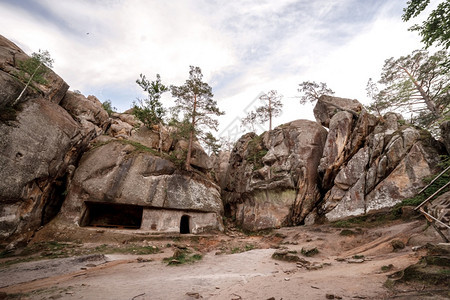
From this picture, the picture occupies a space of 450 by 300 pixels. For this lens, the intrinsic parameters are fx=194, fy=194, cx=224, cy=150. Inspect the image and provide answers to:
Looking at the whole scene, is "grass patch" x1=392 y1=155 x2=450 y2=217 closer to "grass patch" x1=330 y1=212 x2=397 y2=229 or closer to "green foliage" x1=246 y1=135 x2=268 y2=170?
"grass patch" x1=330 y1=212 x2=397 y2=229

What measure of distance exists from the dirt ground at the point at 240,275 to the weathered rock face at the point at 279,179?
6.34 meters

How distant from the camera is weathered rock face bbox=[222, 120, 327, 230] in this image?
738 inches

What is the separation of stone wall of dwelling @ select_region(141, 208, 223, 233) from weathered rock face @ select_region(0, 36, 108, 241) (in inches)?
260

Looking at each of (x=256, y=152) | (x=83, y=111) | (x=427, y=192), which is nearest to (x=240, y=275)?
(x=427, y=192)

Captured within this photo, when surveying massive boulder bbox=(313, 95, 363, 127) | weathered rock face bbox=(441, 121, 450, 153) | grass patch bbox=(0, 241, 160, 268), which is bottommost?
grass patch bbox=(0, 241, 160, 268)

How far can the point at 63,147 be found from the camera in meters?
13.8

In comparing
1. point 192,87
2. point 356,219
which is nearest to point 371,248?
point 356,219

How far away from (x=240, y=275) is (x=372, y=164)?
14.7 m

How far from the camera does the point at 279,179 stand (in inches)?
766

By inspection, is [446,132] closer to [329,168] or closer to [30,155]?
[329,168]

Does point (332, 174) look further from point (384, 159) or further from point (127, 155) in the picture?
point (127, 155)

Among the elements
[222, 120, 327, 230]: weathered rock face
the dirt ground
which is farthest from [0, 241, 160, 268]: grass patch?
[222, 120, 327, 230]: weathered rock face

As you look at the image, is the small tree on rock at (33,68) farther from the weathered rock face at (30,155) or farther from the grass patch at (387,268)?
the grass patch at (387,268)

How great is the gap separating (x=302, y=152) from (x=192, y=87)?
1352 cm
